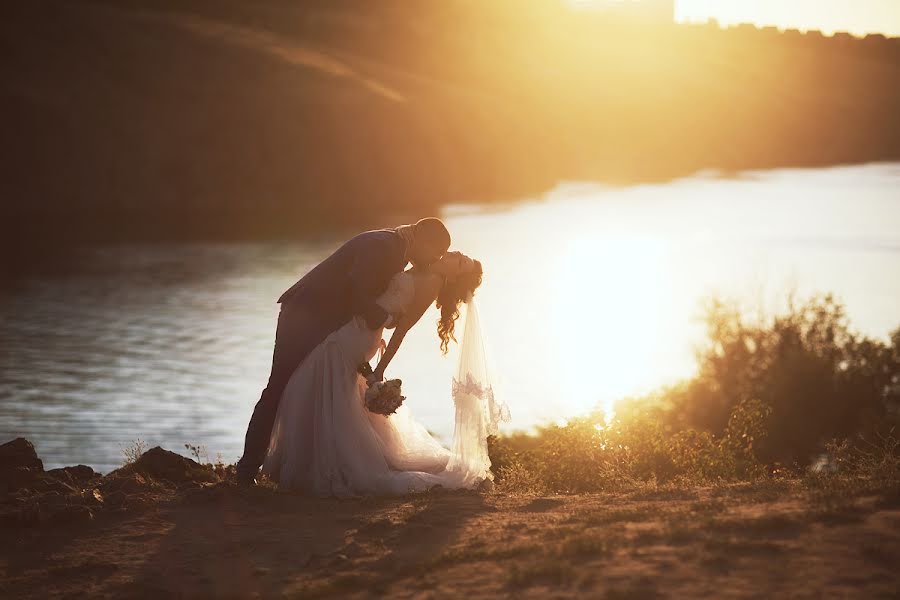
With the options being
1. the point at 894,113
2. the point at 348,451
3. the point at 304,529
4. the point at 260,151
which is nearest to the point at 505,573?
the point at 304,529

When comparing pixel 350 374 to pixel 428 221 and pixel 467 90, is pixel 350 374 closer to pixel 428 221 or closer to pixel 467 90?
pixel 428 221

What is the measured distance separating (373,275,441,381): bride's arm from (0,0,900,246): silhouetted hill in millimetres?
72506

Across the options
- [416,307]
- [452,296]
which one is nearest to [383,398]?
[416,307]

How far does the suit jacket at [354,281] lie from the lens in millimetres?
7102

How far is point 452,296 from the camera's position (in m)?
7.68

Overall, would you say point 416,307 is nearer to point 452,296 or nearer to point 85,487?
point 452,296

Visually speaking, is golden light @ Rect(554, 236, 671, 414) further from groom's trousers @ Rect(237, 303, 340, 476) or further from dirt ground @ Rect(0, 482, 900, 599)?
dirt ground @ Rect(0, 482, 900, 599)

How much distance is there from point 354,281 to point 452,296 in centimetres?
87

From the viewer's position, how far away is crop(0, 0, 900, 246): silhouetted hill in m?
89.5

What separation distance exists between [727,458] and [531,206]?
92.6 meters

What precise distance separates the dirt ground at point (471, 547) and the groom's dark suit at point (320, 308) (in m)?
0.49

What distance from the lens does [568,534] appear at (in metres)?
5.66

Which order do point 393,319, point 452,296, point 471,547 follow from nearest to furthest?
point 471,547
point 393,319
point 452,296

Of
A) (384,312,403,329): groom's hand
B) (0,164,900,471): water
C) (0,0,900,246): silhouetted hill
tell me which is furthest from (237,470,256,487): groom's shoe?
(0,0,900,246): silhouetted hill
